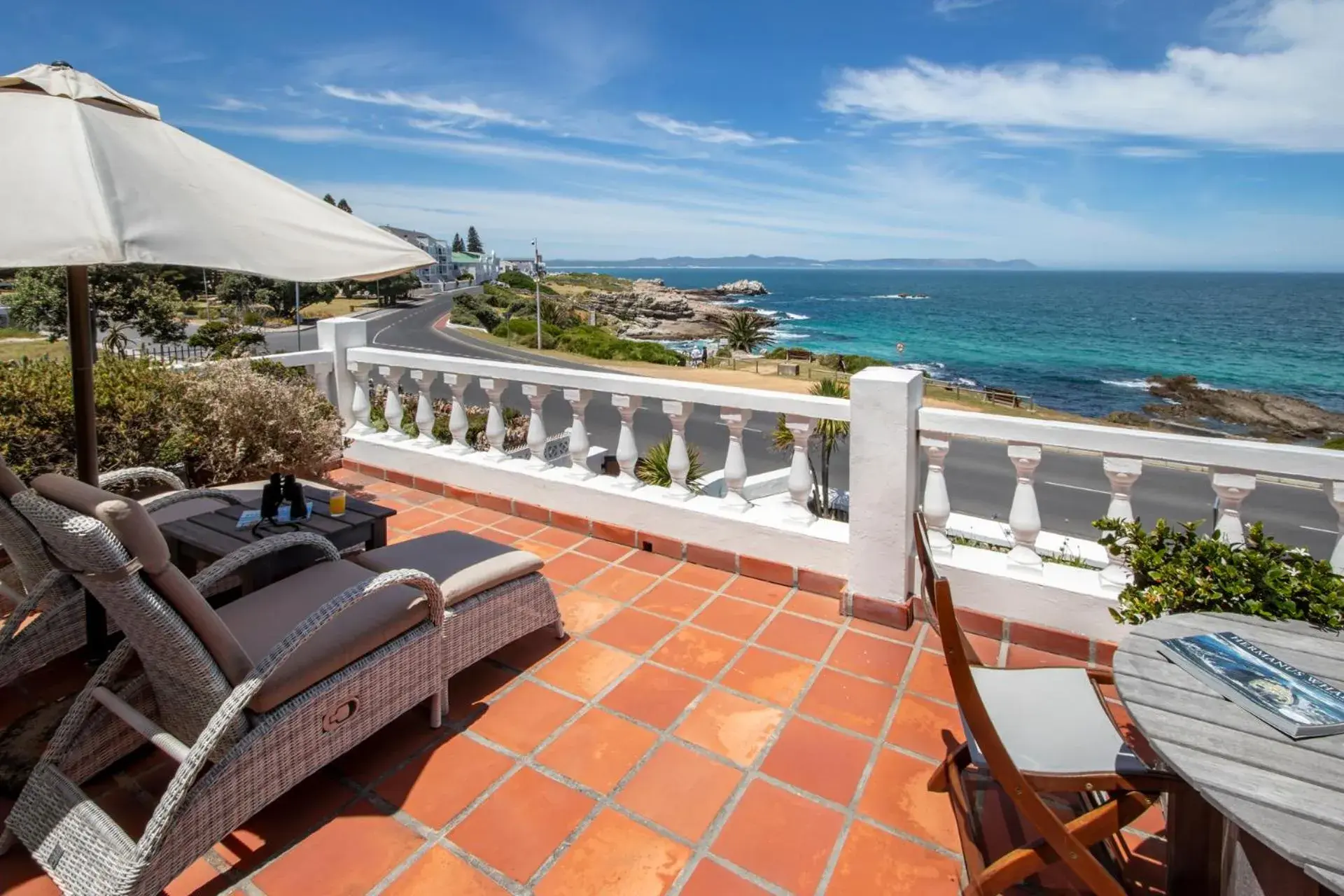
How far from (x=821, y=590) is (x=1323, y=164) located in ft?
458

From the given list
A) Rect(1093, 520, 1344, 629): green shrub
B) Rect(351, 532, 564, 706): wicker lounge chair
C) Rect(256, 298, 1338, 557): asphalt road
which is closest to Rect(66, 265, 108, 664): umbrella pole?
Rect(351, 532, 564, 706): wicker lounge chair

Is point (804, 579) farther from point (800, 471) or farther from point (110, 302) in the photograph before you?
point (110, 302)

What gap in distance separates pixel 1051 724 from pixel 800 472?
6.67 feet

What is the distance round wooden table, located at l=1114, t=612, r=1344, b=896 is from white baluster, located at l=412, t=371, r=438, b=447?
4.59 m

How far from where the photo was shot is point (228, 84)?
3325cm

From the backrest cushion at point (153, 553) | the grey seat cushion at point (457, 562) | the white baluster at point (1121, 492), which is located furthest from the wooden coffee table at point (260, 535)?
the white baluster at point (1121, 492)

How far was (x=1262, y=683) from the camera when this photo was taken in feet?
4.92

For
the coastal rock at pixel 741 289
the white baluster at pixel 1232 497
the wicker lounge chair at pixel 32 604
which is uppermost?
the coastal rock at pixel 741 289

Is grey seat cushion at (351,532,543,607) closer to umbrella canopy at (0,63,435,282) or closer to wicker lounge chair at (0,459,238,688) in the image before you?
wicker lounge chair at (0,459,238,688)

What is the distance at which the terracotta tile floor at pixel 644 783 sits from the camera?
72.7 inches

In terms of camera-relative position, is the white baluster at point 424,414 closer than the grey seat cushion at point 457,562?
No

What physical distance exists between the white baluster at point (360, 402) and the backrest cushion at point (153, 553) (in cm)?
388

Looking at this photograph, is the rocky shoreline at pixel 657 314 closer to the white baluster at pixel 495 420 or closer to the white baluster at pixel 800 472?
the white baluster at pixel 495 420

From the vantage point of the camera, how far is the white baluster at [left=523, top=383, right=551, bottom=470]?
4.51m
